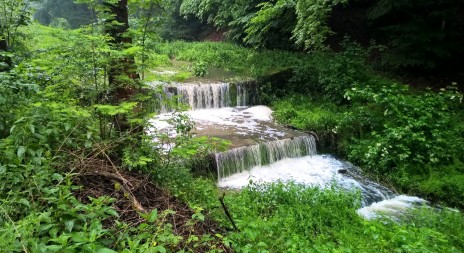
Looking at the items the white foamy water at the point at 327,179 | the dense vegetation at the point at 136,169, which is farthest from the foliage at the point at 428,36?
the white foamy water at the point at 327,179

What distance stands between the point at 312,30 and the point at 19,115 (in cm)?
846

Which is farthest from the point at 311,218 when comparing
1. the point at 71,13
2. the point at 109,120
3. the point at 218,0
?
the point at 71,13

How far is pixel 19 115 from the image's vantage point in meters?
3.17

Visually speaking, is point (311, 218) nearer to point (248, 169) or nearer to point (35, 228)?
point (248, 169)

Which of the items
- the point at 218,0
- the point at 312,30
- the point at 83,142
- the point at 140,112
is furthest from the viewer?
the point at 218,0

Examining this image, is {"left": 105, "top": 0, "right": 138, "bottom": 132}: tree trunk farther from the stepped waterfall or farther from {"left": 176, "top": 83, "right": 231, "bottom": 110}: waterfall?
{"left": 176, "top": 83, "right": 231, "bottom": 110}: waterfall

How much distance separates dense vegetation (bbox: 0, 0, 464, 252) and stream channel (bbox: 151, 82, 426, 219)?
560 millimetres

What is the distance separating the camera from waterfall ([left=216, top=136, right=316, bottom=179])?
24.1 feet

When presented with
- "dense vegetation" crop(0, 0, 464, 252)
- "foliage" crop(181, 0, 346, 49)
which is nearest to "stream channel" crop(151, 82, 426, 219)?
"dense vegetation" crop(0, 0, 464, 252)

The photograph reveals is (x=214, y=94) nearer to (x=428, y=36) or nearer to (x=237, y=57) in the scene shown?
(x=237, y=57)

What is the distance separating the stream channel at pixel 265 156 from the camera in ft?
22.5

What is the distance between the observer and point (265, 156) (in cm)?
804

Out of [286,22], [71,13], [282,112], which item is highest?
[71,13]

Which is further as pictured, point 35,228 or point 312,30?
point 312,30
